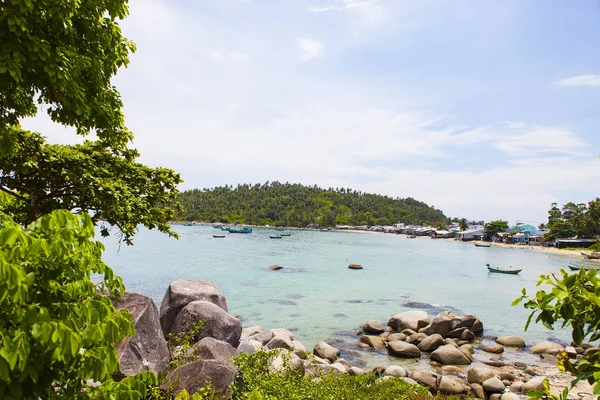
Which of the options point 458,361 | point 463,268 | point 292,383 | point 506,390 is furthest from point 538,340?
point 463,268

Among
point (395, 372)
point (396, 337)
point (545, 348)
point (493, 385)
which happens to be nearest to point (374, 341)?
point (396, 337)

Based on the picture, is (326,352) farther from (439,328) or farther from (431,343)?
(439,328)

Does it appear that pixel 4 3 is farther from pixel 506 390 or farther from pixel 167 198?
pixel 506 390

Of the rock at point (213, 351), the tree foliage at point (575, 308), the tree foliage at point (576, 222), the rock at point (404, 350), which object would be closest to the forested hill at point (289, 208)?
the tree foliage at point (576, 222)

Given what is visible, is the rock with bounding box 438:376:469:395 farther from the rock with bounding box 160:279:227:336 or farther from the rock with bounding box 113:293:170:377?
the rock with bounding box 113:293:170:377

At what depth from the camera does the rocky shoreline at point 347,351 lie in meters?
7.01

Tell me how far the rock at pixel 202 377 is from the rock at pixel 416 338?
13.2m

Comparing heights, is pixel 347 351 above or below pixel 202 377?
below

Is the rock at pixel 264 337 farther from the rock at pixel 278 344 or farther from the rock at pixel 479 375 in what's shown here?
the rock at pixel 479 375

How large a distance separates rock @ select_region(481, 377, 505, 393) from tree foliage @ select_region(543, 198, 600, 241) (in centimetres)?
7652

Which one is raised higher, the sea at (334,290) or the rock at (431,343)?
the rock at (431,343)

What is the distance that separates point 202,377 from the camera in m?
6.41

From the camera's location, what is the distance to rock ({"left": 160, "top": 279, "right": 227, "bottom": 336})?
11.0 meters

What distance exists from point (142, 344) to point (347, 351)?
11.5 meters
